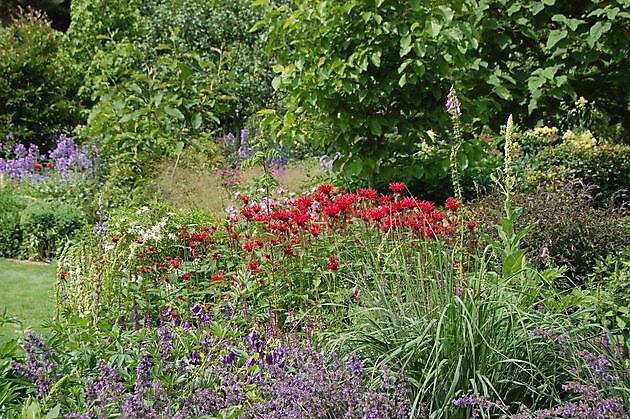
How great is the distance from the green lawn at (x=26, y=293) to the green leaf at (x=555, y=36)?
5.20 m

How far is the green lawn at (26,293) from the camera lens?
16.8ft

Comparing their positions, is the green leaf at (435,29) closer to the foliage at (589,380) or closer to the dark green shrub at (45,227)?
the foliage at (589,380)

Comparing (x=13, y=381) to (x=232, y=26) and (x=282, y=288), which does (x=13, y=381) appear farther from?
(x=232, y=26)

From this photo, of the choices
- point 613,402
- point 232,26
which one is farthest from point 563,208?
point 232,26

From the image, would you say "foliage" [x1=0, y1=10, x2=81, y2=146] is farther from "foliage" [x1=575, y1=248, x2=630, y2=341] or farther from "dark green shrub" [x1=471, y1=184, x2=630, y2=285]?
"foliage" [x1=575, y1=248, x2=630, y2=341]

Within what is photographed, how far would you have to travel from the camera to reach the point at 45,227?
7.44m

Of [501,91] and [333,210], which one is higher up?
[501,91]

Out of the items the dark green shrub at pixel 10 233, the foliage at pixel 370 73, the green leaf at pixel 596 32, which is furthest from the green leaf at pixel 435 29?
the dark green shrub at pixel 10 233

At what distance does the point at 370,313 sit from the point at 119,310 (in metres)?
1.46

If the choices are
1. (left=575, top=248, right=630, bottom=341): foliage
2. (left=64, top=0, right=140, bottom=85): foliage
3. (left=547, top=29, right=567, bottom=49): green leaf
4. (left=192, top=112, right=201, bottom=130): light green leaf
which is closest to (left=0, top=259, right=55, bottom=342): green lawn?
(left=192, top=112, right=201, bottom=130): light green leaf

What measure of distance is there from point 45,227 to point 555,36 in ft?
18.1

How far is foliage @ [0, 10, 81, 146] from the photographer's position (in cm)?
1380

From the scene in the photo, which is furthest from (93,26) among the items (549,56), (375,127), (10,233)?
(375,127)

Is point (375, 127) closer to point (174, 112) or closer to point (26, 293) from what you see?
point (174, 112)
